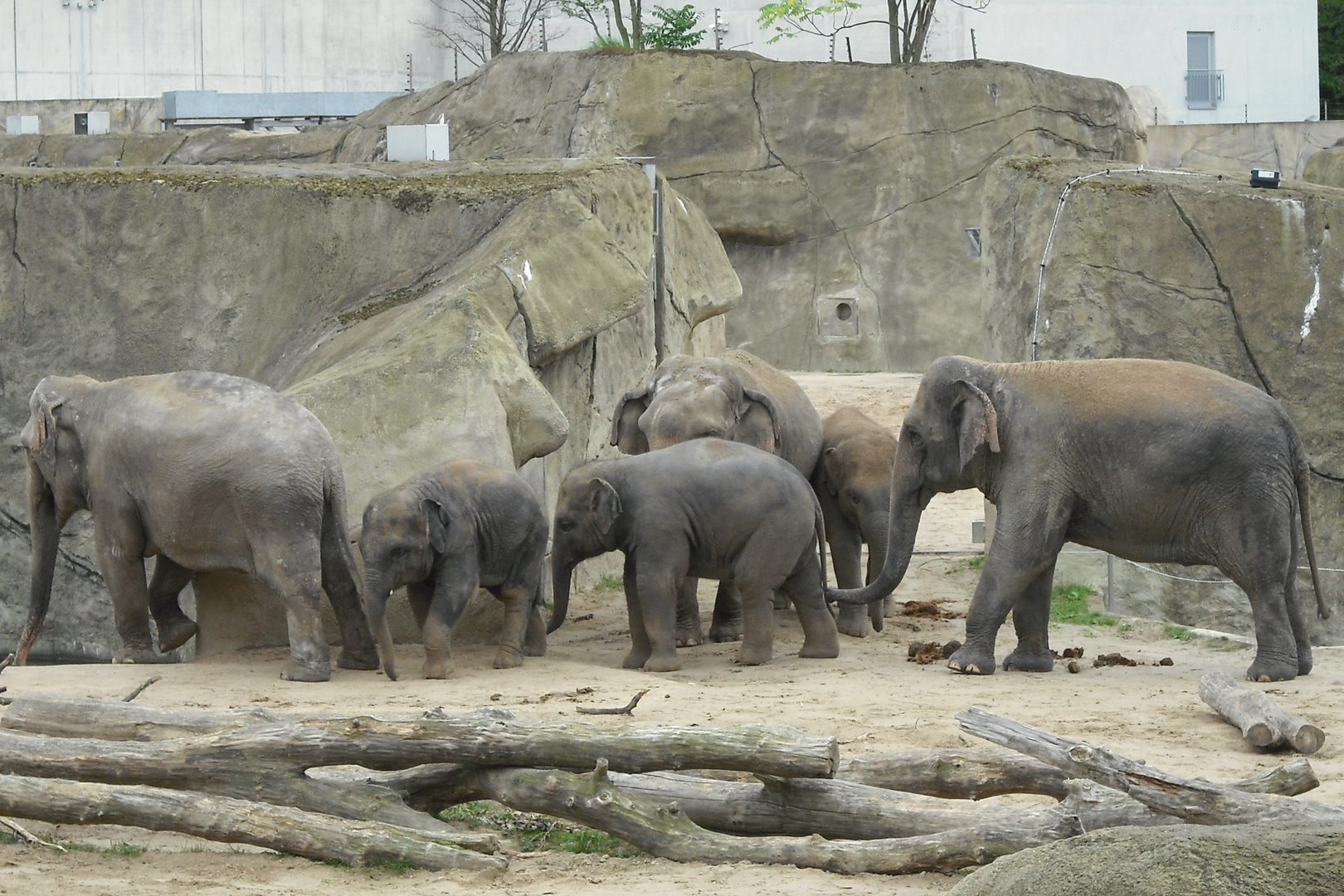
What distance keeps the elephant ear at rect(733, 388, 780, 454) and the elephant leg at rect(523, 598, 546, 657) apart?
61.6 inches

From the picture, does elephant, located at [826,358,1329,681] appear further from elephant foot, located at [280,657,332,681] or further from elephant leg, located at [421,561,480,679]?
elephant foot, located at [280,657,332,681]

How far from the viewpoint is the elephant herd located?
7.88 meters

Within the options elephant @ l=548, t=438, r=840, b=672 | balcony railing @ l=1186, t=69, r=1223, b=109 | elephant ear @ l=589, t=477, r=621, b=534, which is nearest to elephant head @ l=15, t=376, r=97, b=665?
elephant @ l=548, t=438, r=840, b=672

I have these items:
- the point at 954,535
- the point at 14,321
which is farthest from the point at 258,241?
the point at 954,535

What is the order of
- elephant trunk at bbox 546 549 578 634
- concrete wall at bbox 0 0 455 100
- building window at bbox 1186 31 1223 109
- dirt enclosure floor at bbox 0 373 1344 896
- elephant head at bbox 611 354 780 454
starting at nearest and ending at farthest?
1. dirt enclosure floor at bbox 0 373 1344 896
2. elephant trunk at bbox 546 549 578 634
3. elephant head at bbox 611 354 780 454
4. concrete wall at bbox 0 0 455 100
5. building window at bbox 1186 31 1223 109

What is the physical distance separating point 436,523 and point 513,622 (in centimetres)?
76

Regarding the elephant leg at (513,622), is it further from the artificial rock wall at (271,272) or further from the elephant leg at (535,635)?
the artificial rock wall at (271,272)

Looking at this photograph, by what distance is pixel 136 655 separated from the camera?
8.34 meters

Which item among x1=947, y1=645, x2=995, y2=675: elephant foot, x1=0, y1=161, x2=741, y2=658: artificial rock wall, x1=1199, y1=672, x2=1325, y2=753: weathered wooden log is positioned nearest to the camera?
x1=1199, y1=672, x2=1325, y2=753: weathered wooden log

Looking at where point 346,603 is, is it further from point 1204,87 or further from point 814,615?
point 1204,87

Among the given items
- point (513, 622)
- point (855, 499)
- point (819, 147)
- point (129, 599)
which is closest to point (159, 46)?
point (819, 147)

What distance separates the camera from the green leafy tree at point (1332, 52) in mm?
34250

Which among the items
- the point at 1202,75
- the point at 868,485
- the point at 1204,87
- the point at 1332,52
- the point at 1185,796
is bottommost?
the point at 1185,796

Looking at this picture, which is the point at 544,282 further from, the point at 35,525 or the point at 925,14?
the point at 925,14
